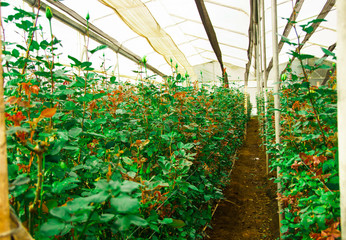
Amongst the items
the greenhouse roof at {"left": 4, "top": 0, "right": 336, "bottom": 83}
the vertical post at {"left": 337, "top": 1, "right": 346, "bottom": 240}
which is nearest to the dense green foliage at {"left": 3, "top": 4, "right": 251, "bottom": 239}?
the vertical post at {"left": 337, "top": 1, "right": 346, "bottom": 240}

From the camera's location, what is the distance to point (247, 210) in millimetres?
2857

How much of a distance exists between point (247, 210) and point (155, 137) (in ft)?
6.11

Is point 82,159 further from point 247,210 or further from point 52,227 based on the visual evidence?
point 247,210

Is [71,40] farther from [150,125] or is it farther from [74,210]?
[74,210]

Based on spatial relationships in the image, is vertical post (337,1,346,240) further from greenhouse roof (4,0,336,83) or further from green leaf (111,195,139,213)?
greenhouse roof (4,0,336,83)

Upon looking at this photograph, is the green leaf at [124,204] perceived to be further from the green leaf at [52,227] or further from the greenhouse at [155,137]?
the green leaf at [52,227]

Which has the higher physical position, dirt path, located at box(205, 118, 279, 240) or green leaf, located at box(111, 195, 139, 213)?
green leaf, located at box(111, 195, 139, 213)

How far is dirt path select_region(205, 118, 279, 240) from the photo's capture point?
2379 millimetres

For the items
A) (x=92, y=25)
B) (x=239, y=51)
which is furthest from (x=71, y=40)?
(x=239, y=51)

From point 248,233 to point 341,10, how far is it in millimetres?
2269

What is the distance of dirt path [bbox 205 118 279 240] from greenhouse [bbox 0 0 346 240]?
0.7 inches

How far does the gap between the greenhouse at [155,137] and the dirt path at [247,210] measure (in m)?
0.02

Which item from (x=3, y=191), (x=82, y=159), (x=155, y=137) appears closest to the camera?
(x=3, y=191)

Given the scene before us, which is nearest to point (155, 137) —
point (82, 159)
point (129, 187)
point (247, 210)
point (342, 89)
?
point (82, 159)
